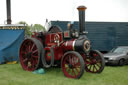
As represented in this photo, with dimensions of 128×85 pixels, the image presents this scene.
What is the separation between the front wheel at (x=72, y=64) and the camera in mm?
5250

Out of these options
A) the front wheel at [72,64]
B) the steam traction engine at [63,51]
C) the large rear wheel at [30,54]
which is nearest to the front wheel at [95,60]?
the steam traction engine at [63,51]

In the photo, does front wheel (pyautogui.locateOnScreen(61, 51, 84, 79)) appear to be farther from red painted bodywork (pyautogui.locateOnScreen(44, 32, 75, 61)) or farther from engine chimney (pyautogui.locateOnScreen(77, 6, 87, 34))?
engine chimney (pyautogui.locateOnScreen(77, 6, 87, 34))

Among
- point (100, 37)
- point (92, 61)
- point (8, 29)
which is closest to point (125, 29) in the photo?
point (100, 37)

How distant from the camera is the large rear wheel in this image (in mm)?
6411

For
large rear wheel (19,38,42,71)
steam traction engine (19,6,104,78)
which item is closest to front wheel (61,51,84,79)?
steam traction engine (19,6,104,78)

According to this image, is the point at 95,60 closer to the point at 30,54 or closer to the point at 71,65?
the point at 71,65

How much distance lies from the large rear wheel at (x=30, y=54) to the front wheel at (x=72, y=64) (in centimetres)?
106

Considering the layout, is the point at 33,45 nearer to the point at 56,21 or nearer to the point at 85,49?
the point at 85,49

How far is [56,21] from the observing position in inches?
434

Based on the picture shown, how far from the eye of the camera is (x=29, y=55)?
6.79 metres

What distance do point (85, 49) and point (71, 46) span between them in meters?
0.47

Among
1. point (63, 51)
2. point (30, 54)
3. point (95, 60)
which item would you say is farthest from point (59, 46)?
point (95, 60)

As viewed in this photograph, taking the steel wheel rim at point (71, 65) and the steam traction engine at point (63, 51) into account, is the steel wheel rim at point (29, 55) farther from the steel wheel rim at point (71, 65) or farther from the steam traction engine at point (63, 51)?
the steel wheel rim at point (71, 65)

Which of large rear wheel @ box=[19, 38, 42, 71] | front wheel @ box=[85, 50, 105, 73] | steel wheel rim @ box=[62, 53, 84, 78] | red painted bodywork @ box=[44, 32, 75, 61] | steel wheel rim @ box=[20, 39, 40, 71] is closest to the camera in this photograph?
steel wheel rim @ box=[62, 53, 84, 78]
